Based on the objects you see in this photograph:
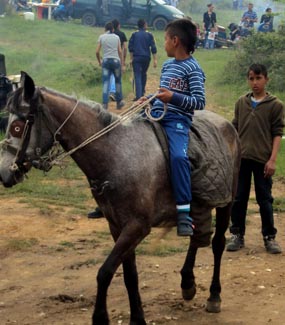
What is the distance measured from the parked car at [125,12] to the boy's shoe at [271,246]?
2480 centimetres

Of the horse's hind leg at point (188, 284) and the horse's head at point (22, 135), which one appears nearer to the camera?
the horse's head at point (22, 135)

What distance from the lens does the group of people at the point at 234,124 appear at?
5453 millimetres

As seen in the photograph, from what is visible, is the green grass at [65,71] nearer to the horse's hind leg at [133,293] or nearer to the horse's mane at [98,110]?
the horse's hind leg at [133,293]

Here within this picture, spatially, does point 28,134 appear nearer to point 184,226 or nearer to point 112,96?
point 184,226

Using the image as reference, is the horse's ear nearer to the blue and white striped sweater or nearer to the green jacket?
the blue and white striped sweater

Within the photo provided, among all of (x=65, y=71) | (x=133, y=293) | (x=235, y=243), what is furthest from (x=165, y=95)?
(x=65, y=71)

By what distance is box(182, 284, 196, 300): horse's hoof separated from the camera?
628 cm

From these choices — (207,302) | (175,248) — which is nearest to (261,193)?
(175,248)

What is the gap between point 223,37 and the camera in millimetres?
31672

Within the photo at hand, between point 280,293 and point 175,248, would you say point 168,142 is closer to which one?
point 280,293

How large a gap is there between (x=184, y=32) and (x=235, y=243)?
10.1 feet

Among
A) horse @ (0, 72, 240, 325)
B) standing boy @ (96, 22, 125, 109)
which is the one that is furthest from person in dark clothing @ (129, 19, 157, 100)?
horse @ (0, 72, 240, 325)

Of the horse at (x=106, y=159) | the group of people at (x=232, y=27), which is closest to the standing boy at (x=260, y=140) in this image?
the horse at (x=106, y=159)

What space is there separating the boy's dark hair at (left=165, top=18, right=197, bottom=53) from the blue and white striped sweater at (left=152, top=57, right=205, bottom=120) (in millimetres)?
126
